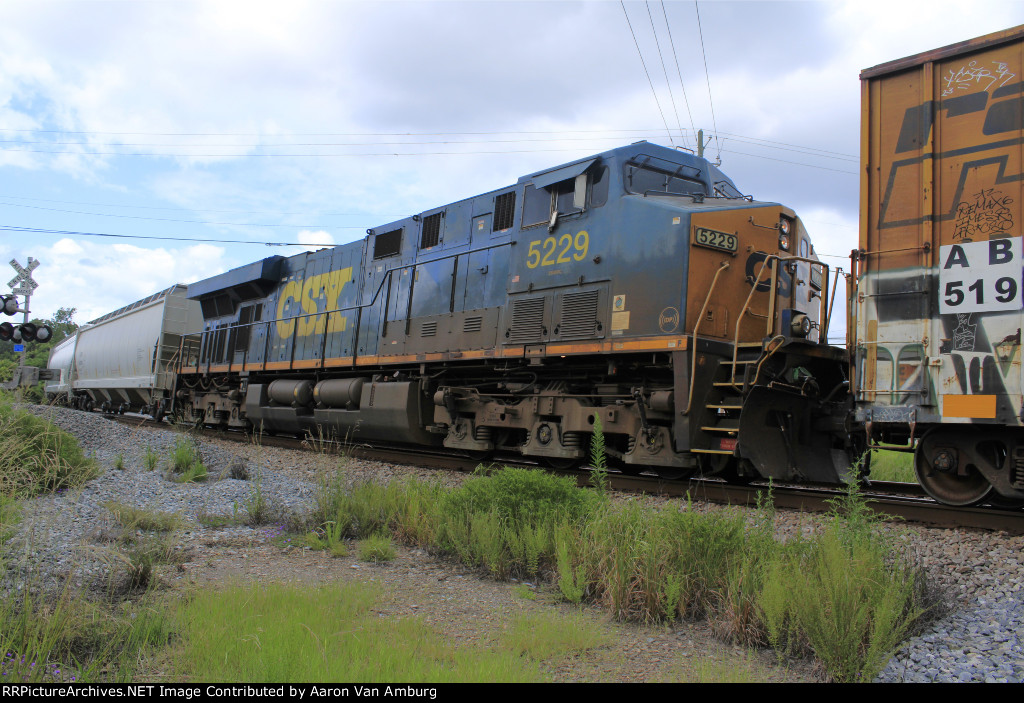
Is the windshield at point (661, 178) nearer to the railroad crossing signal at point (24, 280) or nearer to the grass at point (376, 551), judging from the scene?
the grass at point (376, 551)

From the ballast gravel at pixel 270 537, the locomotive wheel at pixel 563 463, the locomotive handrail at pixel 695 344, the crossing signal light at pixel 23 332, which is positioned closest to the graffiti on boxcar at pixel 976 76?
the locomotive handrail at pixel 695 344

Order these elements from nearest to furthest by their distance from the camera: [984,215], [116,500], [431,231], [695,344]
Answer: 1. [984,215]
2. [116,500]
3. [695,344]
4. [431,231]

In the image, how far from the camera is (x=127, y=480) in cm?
716

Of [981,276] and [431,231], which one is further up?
[431,231]

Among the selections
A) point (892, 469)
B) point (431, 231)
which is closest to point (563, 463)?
point (431, 231)

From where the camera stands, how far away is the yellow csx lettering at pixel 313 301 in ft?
42.9

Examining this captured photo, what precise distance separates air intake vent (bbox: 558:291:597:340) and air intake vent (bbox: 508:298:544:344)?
382mm

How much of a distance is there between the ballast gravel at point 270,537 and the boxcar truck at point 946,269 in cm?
79

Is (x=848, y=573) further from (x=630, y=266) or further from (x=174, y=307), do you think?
(x=174, y=307)

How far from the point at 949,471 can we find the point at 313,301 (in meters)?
11.9

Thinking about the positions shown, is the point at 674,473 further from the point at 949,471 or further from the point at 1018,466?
the point at 1018,466

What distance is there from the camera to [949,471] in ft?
18.0

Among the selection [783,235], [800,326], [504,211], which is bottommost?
[800,326]

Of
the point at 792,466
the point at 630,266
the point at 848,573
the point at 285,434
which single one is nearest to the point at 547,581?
the point at 848,573
